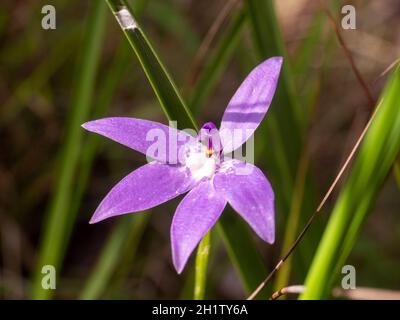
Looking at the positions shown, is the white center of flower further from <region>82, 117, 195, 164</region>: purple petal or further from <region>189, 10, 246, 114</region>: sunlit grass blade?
<region>189, 10, 246, 114</region>: sunlit grass blade

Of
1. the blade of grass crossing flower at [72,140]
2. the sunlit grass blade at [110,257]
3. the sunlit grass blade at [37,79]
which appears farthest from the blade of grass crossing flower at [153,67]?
the sunlit grass blade at [37,79]

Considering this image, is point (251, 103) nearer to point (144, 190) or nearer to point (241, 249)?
point (144, 190)

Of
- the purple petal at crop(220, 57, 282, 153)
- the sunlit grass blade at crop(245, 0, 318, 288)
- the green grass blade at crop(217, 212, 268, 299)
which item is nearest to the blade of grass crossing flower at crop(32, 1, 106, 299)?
the sunlit grass blade at crop(245, 0, 318, 288)

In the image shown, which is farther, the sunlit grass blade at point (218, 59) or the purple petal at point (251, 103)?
the sunlit grass blade at point (218, 59)

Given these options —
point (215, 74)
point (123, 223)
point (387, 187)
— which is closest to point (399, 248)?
point (387, 187)

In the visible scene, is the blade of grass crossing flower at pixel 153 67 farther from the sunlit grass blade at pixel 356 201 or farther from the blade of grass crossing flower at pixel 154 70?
the sunlit grass blade at pixel 356 201

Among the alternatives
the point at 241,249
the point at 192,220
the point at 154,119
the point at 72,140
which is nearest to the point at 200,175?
the point at 192,220

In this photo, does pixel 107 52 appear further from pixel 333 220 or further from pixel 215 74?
pixel 333 220
